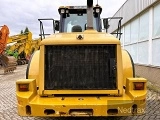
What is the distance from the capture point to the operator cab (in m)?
6.85

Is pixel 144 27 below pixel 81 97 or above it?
above

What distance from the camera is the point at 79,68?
4.71 m

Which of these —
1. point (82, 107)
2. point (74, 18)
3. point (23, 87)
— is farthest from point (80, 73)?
point (74, 18)

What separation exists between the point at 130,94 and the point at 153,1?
7.80 m

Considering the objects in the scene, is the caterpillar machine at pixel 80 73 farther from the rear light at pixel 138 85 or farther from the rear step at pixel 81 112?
the rear step at pixel 81 112

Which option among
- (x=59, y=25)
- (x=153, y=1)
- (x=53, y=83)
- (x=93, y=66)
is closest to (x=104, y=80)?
(x=93, y=66)

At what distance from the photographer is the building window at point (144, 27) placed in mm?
12927

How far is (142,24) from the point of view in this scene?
46.1 ft

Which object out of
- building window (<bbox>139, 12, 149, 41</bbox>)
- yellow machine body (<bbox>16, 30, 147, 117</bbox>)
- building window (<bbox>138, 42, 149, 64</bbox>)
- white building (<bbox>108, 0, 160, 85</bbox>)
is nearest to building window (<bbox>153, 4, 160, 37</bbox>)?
white building (<bbox>108, 0, 160, 85</bbox>)

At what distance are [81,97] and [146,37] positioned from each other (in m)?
9.11

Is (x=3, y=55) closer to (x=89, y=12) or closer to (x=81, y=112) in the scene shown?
(x=89, y=12)

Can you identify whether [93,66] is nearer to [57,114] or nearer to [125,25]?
[57,114]

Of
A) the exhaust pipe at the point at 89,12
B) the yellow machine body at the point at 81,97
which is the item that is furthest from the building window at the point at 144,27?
Answer: the yellow machine body at the point at 81,97

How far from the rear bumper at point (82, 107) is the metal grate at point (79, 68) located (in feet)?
1.11
